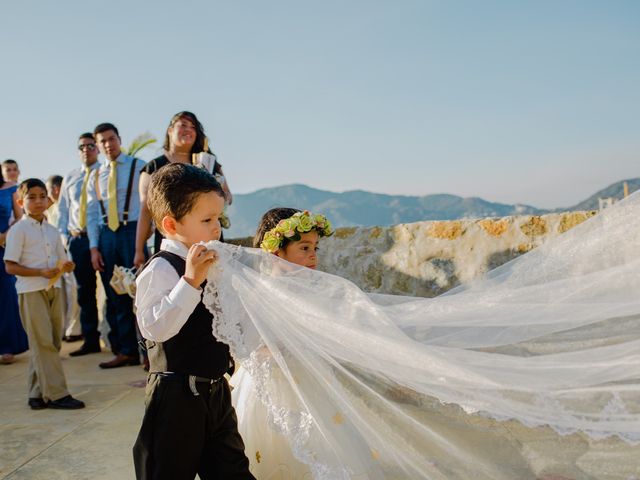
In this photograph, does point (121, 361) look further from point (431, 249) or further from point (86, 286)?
point (431, 249)

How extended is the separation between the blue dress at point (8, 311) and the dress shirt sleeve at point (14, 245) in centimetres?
218

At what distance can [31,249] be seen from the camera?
475 cm

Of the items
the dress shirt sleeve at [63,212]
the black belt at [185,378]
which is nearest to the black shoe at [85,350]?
the dress shirt sleeve at [63,212]

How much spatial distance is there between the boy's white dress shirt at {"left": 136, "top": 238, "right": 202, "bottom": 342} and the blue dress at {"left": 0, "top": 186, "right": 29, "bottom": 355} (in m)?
4.99

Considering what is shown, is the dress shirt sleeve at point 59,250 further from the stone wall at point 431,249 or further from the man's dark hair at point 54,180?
the man's dark hair at point 54,180

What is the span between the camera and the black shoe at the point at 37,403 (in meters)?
4.42

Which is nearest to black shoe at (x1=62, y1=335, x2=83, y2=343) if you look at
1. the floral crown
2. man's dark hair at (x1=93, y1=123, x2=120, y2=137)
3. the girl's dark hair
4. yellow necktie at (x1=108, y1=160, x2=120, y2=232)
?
yellow necktie at (x1=108, y1=160, x2=120, y2=232)

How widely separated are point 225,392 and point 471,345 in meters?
0.98

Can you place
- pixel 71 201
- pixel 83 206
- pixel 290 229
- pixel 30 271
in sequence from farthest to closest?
pixel 71 201
pixel 83 206
pixel 30 271
pixel 290 229

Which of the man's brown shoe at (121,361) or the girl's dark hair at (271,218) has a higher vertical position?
the girl's dark hair at (271,218)

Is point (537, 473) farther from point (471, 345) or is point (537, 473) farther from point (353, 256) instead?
point (353, 256)

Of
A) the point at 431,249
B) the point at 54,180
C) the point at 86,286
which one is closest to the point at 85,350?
the point at 86,286

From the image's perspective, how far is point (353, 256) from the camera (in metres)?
5.46

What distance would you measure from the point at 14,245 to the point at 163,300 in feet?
10.1
